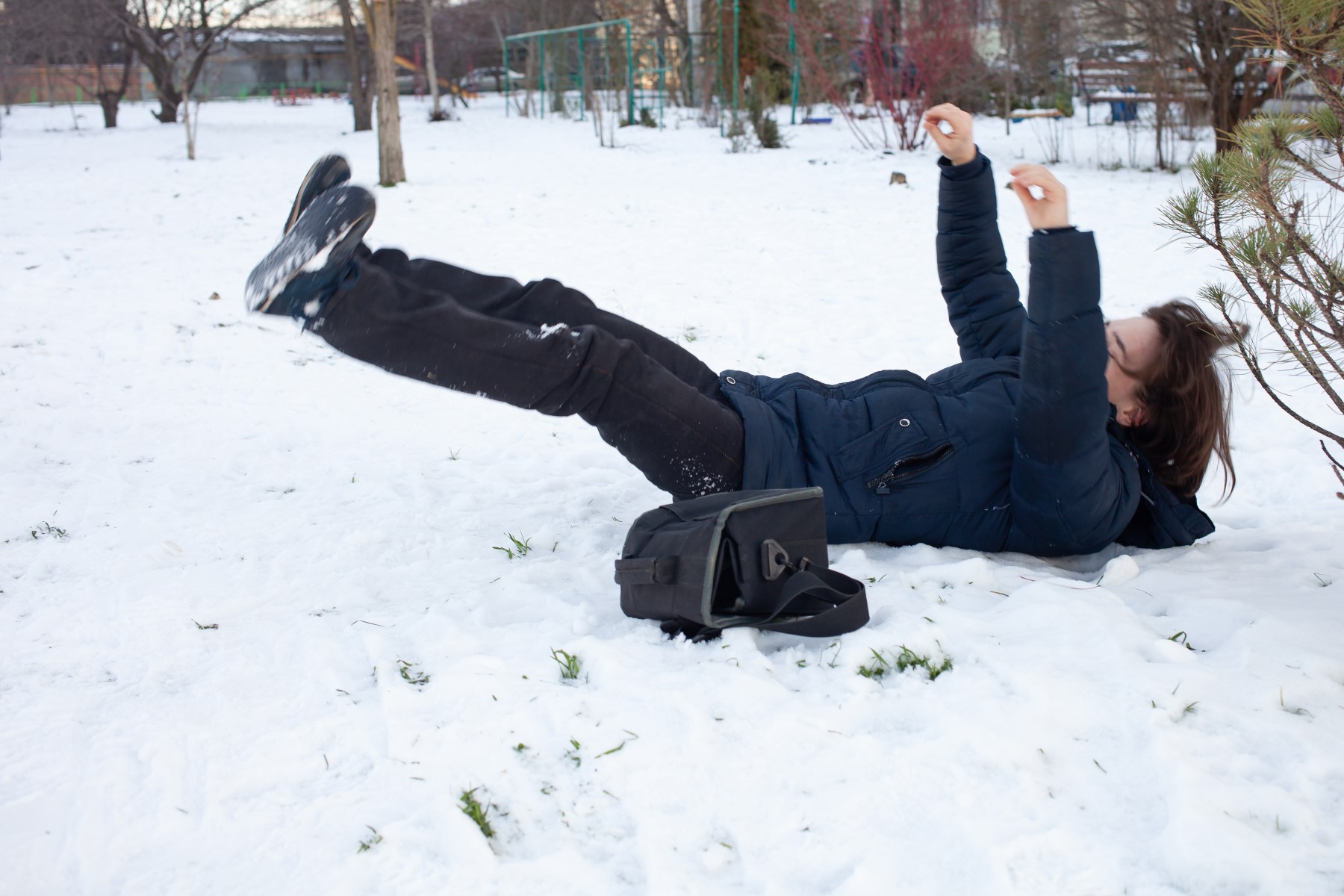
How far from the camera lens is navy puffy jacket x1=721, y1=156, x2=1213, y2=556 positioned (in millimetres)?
2082

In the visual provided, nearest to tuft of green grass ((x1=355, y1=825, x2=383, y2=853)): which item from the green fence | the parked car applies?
the green fence

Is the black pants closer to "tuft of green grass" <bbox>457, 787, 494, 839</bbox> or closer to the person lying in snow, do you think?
the person lying in snow

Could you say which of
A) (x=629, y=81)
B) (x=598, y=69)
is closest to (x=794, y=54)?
(x=629, y=81)

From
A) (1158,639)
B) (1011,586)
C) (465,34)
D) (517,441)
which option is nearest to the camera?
(1158,639)

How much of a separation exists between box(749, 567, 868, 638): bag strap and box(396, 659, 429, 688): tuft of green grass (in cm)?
66

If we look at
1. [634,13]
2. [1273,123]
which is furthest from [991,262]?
[634,13]

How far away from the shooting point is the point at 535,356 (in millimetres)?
2115

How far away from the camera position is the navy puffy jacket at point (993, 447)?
2.08 metres

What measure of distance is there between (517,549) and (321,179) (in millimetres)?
1045

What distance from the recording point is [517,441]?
352 cm

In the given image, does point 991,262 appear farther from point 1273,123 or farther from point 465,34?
point 465,34

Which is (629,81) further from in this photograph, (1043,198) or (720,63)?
(1043,198)

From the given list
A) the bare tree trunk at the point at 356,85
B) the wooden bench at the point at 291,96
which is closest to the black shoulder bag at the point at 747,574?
the bare tree trunk at the point at 356,85

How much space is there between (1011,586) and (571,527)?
1175 mm
